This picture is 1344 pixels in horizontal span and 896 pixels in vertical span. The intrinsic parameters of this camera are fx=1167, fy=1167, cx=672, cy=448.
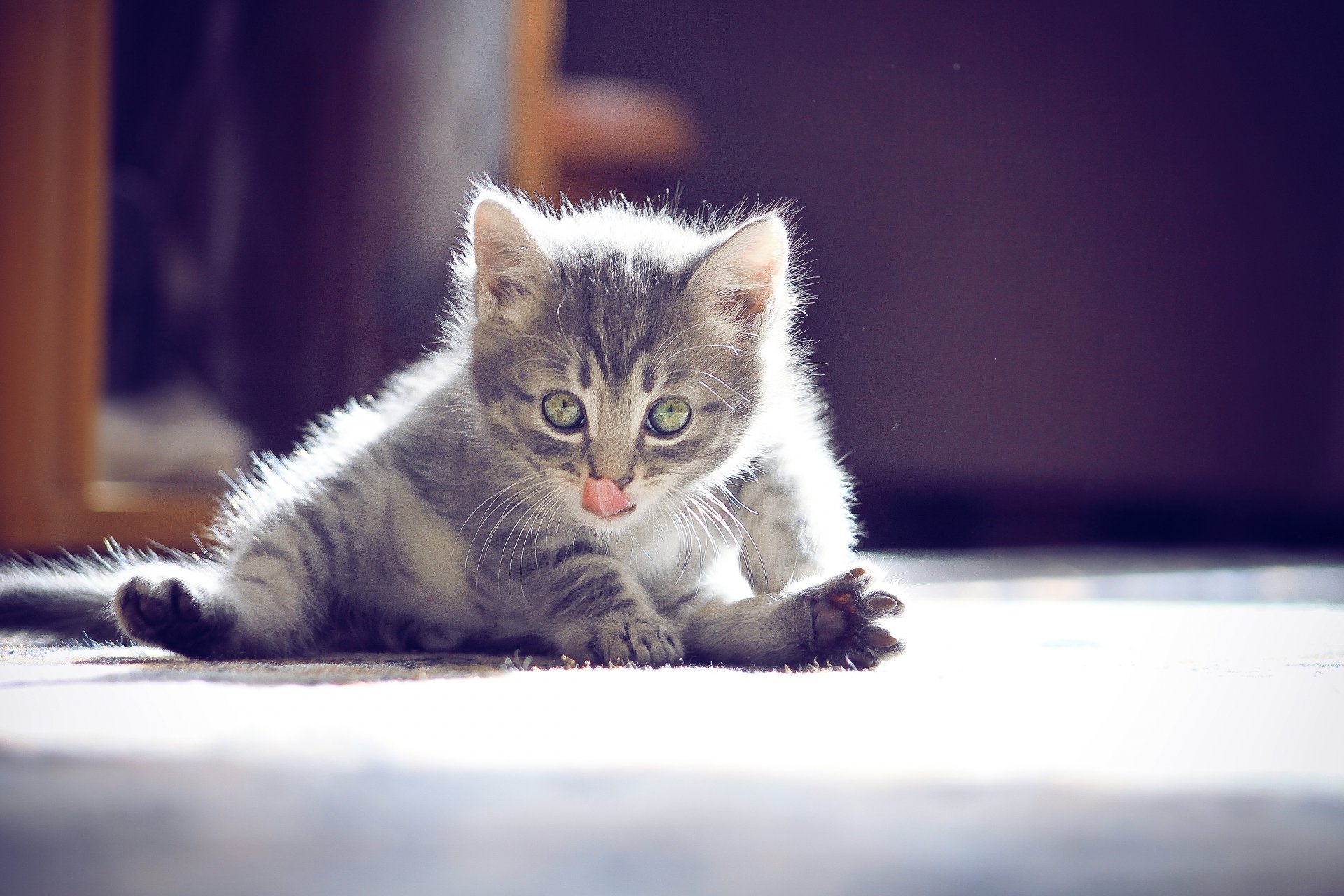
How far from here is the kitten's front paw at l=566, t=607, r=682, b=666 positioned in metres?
1.30

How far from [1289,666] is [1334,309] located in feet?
13.5

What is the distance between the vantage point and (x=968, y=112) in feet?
15.7

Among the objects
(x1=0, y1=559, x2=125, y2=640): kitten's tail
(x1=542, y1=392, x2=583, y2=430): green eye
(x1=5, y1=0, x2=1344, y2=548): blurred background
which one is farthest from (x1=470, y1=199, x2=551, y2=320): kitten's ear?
(x1=5, y1=0, x2=1344, y2=548): blurred background

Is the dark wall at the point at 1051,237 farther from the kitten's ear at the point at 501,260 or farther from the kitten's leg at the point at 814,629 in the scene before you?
the kitten's leg at the point at 814,629

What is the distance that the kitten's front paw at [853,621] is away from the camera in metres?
1.26

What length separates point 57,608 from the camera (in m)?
1.47

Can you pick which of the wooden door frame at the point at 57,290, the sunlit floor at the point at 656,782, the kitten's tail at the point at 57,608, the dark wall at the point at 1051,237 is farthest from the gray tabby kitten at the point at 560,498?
the dark wall at the point at 1051,237

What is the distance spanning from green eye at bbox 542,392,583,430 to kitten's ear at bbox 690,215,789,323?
0.72ft

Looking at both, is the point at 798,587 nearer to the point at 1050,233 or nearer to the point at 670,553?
the point at 670,553

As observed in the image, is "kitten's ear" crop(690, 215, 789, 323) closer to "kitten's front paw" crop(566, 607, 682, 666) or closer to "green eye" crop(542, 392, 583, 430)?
"green eye" crop(542, 392, 583, 430)

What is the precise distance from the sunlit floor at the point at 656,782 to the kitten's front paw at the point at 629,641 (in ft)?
A: 0.37

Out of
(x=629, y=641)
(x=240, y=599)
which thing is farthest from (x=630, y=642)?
(x=240, y=599)

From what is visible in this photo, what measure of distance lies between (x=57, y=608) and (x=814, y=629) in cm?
95

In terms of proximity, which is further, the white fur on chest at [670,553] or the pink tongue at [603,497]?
the white fur on chest at [670,553]
